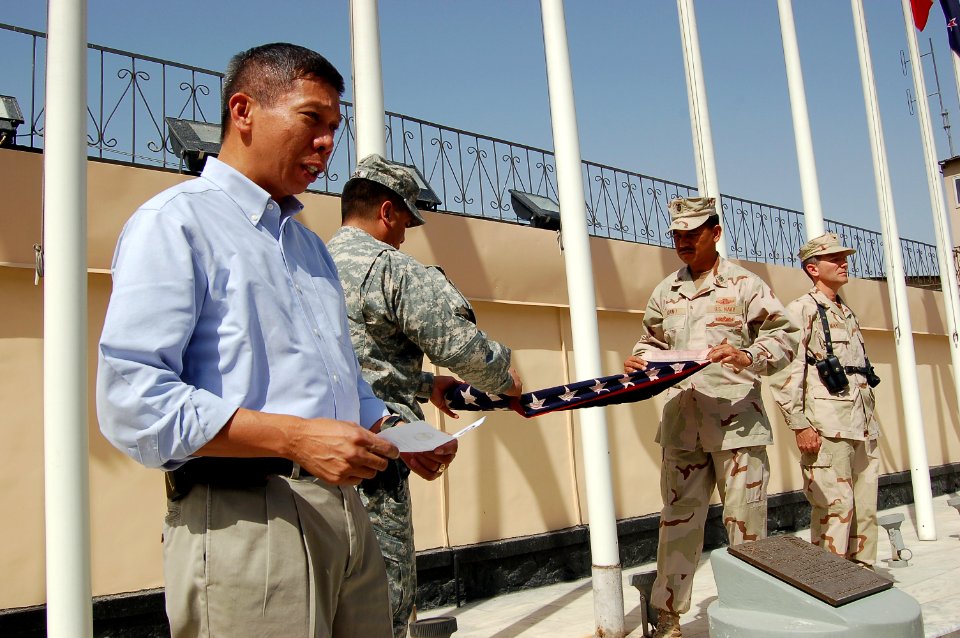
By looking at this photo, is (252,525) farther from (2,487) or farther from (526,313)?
(526,313)

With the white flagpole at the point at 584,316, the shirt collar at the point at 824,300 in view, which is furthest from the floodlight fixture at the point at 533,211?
the shirt collar at the point at 824,300

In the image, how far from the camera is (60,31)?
9.20 ft

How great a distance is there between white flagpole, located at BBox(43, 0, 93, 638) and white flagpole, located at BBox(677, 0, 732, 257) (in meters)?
4.91

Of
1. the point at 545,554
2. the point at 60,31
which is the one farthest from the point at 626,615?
the point at 60,31

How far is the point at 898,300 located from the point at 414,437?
302 inches

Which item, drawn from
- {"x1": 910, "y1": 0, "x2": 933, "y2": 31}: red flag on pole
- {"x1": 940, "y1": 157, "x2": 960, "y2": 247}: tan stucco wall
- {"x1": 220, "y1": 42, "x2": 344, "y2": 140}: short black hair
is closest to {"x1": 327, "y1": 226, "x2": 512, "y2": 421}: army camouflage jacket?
{"x1": 220, "y1": 42, "x2": 344, "y2": 140}: short black hair

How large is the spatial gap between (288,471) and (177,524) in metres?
0.22

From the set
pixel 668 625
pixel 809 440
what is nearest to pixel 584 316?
pixel 809 440

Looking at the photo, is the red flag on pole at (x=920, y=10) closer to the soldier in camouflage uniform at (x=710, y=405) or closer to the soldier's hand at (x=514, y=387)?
the soldier in camouflage uniform at (x=710, y=405)

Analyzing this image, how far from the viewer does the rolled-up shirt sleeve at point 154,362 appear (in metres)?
1.43

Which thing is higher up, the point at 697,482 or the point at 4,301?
the point at 4,301

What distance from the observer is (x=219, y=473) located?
1.56 metres

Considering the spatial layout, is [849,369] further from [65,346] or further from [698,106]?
[65,346]

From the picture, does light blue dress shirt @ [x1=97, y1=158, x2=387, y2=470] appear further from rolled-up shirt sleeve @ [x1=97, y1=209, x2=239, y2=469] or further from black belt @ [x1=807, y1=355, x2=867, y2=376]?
black belt @ [x1=807, y1=355, x2=867, y2=376]
